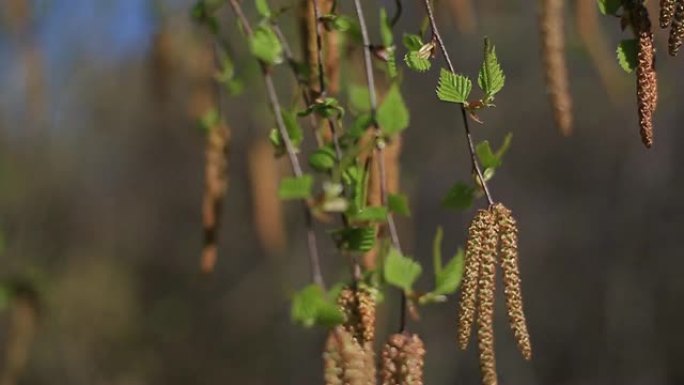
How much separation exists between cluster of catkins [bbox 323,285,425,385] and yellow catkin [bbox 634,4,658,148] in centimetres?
23

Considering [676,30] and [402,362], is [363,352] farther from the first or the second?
[676,30]

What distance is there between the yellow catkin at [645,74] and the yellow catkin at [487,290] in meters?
0.13

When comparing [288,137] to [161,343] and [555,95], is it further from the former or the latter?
[161,343]

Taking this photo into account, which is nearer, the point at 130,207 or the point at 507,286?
the point at 507,286

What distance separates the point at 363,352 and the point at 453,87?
0.68 ft

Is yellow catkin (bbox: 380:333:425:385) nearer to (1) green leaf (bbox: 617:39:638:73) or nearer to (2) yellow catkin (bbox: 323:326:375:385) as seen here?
(2) yellow catkin (bbox: 323:326:375:385)

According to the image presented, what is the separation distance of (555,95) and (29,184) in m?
2.64

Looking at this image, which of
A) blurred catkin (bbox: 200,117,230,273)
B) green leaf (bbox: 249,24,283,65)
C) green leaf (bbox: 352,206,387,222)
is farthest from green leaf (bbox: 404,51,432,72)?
blurred catkin (bbox: 200,117,230,273)

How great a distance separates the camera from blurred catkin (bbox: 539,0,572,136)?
116cm

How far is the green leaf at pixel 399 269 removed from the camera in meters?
0.87

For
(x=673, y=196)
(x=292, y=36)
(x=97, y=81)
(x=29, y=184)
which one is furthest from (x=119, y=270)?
(x=292, y=36)

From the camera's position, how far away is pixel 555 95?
3.83ft

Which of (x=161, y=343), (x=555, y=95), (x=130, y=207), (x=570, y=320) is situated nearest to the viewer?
(x=555, y=95)

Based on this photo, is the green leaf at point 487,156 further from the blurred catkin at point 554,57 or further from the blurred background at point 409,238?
the blurred background at point 409,238
